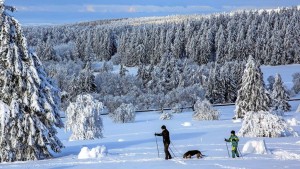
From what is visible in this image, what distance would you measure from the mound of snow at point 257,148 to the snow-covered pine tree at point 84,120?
15915 millimetres

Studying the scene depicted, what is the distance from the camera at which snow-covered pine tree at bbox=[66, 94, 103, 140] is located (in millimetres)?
35875

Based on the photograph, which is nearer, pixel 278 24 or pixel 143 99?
pixel 143 99

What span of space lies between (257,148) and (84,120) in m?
17.6

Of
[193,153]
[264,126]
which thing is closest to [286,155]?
[193,153]

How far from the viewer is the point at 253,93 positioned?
47.3 meters

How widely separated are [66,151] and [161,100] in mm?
51678

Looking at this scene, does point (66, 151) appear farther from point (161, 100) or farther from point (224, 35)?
point (224, 35)

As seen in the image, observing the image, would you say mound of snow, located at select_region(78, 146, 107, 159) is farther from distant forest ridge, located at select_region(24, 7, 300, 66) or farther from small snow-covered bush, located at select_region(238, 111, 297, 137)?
distant forest ridge, located at select_region(24, 7, 300, 66)

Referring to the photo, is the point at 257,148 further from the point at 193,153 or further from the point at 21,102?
the point at 21,102

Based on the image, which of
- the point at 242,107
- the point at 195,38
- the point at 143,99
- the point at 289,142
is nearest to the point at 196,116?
the point at 242,107

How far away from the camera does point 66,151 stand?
82.9ft

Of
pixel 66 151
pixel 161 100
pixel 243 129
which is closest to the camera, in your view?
pixel 66 151

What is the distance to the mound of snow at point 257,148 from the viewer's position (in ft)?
70.2

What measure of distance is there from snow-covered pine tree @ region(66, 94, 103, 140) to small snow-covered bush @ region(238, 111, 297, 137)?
441 inches
